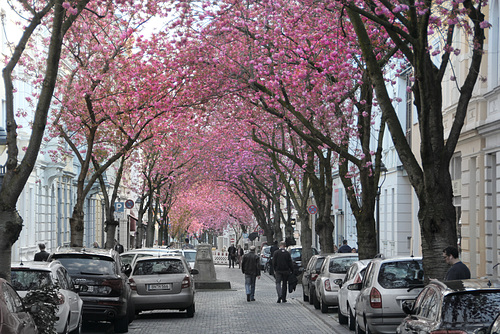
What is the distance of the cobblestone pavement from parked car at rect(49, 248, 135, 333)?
3.35ft

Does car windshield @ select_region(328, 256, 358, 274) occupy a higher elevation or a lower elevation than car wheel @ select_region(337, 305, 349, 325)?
higher

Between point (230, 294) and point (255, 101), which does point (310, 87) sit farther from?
point (230, 294)

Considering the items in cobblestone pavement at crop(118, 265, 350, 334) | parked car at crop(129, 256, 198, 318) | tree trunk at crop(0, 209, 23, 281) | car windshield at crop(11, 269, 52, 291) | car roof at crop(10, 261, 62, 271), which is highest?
tree trunk at crop(0, 209, 23, 281)

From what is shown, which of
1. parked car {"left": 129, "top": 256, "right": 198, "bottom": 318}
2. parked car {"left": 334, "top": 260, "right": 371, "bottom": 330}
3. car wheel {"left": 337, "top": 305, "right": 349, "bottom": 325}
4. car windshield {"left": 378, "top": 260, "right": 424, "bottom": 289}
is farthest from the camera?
parked car {"left": 129, "top": 256, "right": 198, "bottom": 318}

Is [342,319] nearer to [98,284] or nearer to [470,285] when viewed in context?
[98,284]

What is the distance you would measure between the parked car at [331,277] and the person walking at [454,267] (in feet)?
26.9

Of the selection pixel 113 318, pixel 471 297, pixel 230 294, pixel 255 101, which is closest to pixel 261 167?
pixel 230 294

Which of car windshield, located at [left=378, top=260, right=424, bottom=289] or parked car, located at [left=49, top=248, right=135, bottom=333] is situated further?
parked car, located at [left=49, top=248, right=135, bottom=333]

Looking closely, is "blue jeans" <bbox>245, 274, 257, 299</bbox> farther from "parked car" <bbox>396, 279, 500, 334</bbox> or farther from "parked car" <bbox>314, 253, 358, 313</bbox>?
"parked car" <bbox>396, 279, 500, 334</bbox>

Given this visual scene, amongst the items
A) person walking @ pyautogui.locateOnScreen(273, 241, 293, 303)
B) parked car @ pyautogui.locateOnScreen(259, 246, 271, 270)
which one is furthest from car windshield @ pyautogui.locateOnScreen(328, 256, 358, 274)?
parked car @ pyautogui.locateOnScreen(259, 246, 271, 270)

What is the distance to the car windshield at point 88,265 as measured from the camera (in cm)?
1689

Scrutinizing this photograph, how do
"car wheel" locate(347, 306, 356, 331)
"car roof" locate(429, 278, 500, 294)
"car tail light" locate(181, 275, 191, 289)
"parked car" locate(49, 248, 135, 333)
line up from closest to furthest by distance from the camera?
1. "car roof" locate(429, 278, 500, 294)
2. "parked car" locate(49, 248, 135, 333)
3. "car wheel" locate(347, 306, 356, 331)
4. "car tail light" locate(181, 275, 191, 289)

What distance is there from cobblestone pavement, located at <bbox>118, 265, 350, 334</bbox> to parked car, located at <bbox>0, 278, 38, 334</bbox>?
8037 mm

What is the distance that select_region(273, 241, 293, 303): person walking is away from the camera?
26.3 metres
